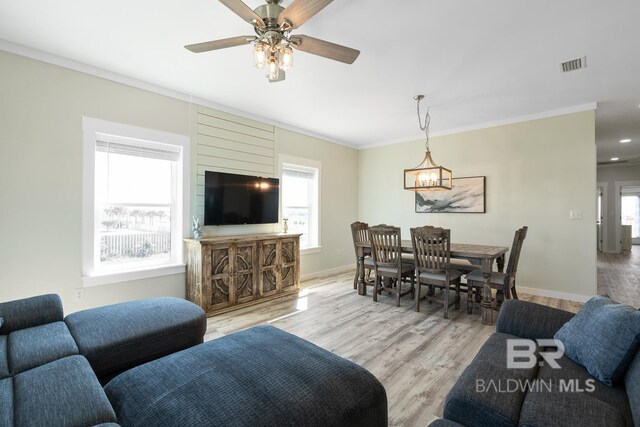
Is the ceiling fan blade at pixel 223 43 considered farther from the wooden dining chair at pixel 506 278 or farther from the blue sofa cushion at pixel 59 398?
the wooden dining chair at pixel 506 278

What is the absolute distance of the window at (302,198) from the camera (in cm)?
523

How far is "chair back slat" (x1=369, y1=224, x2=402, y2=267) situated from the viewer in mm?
3791

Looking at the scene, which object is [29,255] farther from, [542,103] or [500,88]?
[542,103]

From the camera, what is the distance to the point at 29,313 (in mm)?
1872

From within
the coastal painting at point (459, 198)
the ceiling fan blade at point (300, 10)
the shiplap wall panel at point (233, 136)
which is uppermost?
the ceiling fan blade at point (300, 10)

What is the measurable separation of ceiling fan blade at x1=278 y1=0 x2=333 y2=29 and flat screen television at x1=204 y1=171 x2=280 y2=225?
252 cm

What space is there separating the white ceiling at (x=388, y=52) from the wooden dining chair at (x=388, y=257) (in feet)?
5.80

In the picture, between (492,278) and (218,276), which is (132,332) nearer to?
(218,276)

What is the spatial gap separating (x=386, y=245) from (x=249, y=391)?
117 inches

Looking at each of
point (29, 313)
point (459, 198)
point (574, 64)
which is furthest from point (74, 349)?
point (459, 198)

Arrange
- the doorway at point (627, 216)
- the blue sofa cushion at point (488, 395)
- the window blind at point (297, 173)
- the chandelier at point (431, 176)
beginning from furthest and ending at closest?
the doorway at point (627, 216)
the window blind at point (297, 173)
the chandelier at point (431, 176)
the blue sofa cushion at point (488, 395)

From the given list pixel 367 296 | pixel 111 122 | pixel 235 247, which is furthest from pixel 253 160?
pixel 367 296

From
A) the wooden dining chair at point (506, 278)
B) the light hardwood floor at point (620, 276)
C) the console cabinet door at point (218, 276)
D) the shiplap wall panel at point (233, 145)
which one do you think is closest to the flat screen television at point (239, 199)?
the shiplap wall panel at point (233, 145)

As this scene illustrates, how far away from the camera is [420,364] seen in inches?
95.2
